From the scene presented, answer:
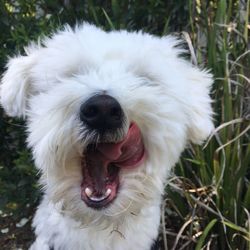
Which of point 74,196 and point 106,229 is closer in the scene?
point 74,196

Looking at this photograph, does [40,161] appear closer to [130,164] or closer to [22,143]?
[130,164]

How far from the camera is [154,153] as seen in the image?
2.48 meters

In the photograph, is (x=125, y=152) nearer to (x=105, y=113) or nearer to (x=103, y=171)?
(x=103, y=171)

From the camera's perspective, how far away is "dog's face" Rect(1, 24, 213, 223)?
2.29 m

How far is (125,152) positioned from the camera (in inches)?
96.0

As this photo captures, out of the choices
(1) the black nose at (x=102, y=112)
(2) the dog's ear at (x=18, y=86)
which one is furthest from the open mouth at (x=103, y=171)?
A: (2) the dog's ear at (x=18, y=86)

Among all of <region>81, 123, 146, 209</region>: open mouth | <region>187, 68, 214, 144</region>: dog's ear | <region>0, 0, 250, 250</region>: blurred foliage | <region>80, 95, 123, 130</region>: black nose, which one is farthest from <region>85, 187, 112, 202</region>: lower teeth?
<region>0, 0, 250, 250</region>: blurred foliage

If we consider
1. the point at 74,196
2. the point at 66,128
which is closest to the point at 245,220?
the point at 74,196

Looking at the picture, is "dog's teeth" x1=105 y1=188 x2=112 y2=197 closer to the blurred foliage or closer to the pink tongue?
the pink tongue

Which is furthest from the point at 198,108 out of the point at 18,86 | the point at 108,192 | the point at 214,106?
the point at 214,106

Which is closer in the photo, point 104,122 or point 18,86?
point 104,122

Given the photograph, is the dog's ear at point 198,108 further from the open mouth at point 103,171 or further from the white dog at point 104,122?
the open mouth at point 103,171

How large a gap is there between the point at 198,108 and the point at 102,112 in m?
0.59

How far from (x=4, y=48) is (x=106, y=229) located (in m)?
1.72
